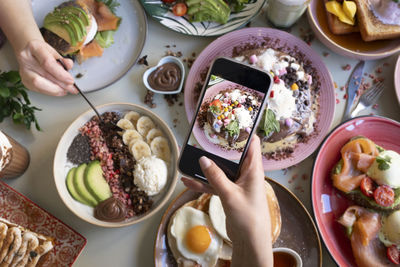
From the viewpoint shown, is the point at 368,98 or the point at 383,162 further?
the point at 368,98

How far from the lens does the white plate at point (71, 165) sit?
1.57 metres

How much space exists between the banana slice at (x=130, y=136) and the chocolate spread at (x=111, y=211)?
1.02ft

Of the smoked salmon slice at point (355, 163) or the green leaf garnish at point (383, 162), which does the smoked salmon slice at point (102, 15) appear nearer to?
the smoked salmon slice at point (355, 163)

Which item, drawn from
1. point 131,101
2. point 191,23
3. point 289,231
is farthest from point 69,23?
point 289,231

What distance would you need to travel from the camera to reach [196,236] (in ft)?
4.99

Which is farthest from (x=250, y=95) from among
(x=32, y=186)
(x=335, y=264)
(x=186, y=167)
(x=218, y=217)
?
(x=32, y=186)

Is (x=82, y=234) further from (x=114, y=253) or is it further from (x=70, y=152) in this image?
(x=70, y=152)

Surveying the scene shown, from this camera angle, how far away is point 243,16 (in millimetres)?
1755

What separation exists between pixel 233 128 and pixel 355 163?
2.24 feet

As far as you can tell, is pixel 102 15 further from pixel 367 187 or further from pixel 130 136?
pixel 367 187

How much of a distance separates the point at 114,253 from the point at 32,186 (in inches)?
23.0

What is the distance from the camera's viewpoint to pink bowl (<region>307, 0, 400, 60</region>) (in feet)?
5.57

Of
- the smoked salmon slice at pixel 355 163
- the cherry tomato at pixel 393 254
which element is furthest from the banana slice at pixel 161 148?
the cherry tomato at pixel 393 254

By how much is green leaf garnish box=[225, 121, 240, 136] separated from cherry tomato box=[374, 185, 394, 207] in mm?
776
